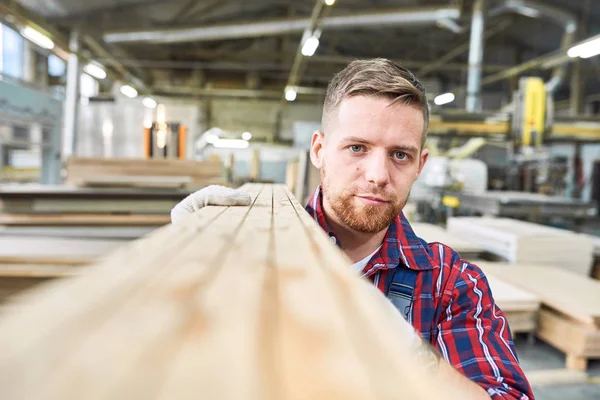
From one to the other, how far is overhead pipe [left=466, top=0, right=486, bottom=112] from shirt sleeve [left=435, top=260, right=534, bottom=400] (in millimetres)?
6260

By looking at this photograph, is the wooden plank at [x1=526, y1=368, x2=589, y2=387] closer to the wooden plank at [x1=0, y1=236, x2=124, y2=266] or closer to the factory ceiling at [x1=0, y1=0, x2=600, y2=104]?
the wooden plank at [x1=0, y1=236, x2=124, y2=266]

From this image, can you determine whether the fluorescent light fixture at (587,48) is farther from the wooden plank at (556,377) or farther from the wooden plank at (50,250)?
the wooden plank at (50,250)

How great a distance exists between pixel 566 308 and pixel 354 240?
2.08m

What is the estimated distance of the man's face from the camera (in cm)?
112

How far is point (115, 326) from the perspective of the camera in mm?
393

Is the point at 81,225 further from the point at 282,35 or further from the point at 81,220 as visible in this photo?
the point at 282,35

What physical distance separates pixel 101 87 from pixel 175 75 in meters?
2.43

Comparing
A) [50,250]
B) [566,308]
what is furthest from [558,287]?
[50,250]

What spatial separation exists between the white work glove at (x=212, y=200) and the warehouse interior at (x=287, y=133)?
220 mm

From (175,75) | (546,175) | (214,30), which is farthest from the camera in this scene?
(175,75)

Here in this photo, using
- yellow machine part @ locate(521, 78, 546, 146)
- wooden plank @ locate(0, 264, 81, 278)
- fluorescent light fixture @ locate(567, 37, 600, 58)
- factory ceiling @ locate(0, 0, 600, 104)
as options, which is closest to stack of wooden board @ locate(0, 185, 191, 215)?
wooden plank @ locate(0, 264, 81, 278)

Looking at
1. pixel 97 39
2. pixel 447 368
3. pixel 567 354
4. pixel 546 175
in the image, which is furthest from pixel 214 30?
pixel 447 368

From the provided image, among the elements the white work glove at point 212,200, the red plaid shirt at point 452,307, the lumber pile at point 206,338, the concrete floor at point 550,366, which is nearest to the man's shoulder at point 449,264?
the red plaid shirt at point 452,307

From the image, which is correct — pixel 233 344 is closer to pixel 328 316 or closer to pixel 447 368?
pixel 328 316
